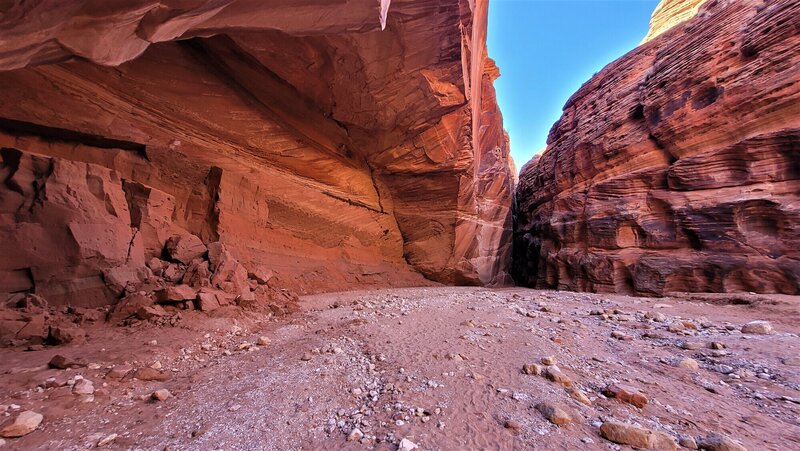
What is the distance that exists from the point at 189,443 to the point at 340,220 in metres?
9.41

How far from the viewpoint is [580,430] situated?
6.64 feet

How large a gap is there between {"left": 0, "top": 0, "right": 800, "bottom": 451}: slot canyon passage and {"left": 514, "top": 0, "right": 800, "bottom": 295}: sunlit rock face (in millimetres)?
71

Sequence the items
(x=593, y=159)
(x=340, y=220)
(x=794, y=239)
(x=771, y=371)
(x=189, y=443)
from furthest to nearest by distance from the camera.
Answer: (x=593, y=159) < (x=340, y=220) < (x=794, y=239) < (x=771, y=371) < (x=189, y=443)

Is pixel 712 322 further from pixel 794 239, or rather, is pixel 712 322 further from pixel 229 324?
pixel 229 324

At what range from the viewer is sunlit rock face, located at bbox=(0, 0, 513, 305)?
143 inches

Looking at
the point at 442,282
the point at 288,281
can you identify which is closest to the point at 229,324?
the point at 288,281

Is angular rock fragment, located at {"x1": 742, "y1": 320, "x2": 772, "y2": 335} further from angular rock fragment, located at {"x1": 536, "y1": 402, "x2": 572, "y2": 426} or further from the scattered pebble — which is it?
the scattered pebble

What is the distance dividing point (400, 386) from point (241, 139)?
8.29 metres

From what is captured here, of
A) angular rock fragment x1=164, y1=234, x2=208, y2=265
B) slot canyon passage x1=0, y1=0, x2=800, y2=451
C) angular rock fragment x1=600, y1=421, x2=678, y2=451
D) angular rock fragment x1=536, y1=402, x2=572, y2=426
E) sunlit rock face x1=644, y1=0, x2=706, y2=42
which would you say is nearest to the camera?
angular rock fragment x1=600, y1=421, x2=678, y2=451

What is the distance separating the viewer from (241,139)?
8367 mm

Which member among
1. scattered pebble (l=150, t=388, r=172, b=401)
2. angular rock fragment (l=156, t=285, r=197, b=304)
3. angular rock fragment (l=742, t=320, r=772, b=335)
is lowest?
scattered pebble (l=150, t=388, r=172, b=401)

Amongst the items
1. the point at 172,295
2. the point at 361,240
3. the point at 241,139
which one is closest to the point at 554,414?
the point at 172,295

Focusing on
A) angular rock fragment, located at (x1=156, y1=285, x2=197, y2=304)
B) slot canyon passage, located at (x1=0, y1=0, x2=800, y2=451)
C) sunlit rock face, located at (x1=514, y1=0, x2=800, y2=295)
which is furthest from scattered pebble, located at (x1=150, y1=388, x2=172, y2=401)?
sunlit rock face, located at (x1=514, y1=0, x2=800, y2=295)

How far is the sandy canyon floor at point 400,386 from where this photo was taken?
204 cm
